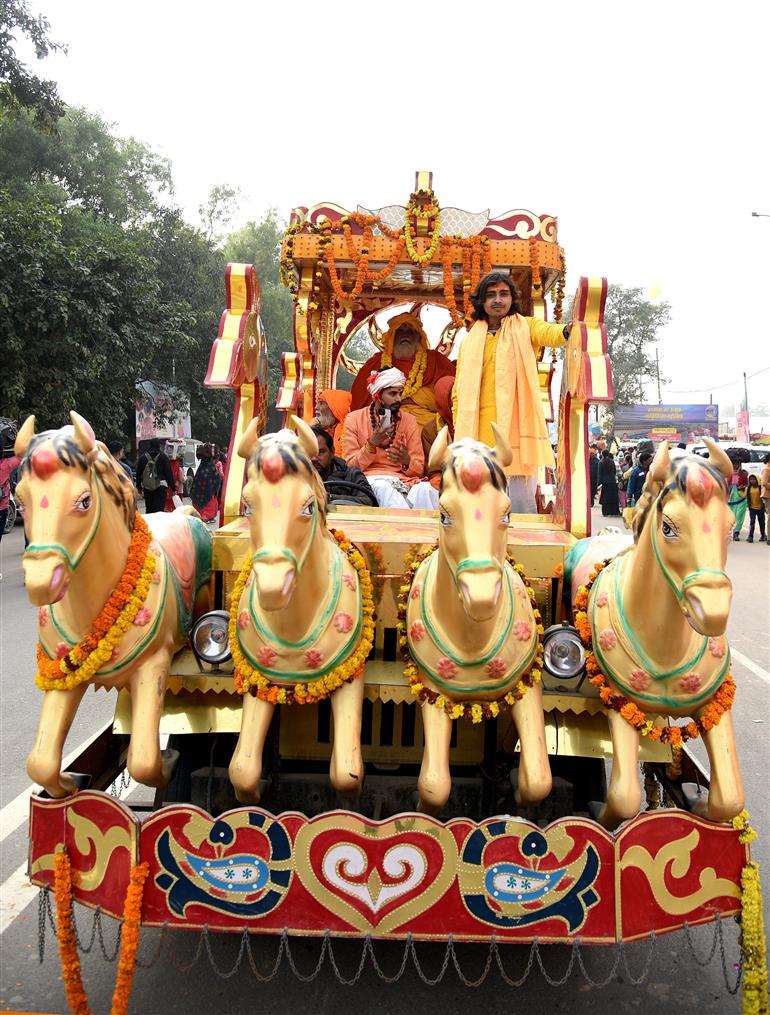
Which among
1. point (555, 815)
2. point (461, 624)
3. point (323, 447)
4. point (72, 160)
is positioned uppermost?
point (72, 160)

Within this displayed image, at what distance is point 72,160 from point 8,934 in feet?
80.8

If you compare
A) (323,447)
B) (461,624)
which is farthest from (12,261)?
(461,624)

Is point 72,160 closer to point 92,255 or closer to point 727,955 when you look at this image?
point 92,255

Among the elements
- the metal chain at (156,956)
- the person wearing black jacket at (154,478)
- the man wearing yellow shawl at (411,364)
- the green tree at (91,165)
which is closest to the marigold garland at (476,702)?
the metal chain at (156,956)

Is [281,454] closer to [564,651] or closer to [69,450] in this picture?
[69,450]

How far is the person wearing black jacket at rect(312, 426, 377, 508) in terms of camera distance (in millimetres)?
3553

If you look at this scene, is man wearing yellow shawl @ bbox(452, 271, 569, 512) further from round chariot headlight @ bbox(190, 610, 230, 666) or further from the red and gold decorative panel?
the red and gold decorative panel

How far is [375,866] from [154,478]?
9867 millimetres

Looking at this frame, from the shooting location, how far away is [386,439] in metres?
4.34

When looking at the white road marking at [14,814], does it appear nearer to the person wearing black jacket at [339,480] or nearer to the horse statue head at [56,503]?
the person wearing black jacket at [339,480]

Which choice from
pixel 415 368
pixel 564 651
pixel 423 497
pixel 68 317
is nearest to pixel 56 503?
pixel 564 651

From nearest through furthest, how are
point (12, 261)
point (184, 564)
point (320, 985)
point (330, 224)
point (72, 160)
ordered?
point (320, 985), point (184, 564), point (330, 224), point (12, 261), point (72, 160)

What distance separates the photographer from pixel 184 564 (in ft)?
8.53

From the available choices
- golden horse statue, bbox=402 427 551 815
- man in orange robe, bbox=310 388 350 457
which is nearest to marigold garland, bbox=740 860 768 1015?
golden horse statue, bbox=402 427 551 815
